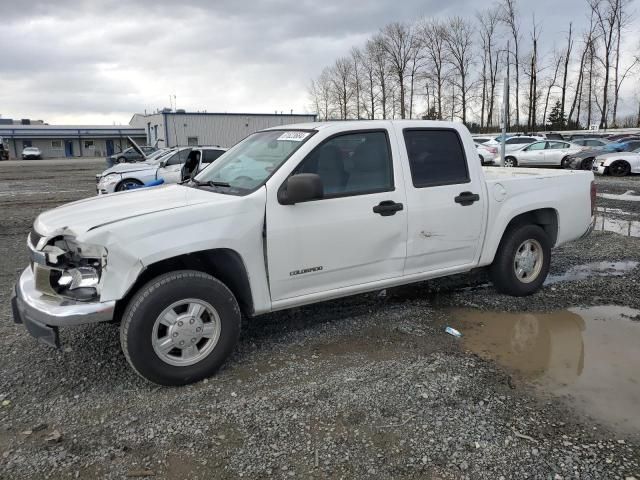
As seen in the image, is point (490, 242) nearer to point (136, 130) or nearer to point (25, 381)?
point (25, 381)

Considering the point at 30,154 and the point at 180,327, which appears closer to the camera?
the point at 180,327

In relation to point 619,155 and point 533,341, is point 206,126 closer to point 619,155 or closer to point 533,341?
point 619,155

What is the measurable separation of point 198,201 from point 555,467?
2818 millimetres

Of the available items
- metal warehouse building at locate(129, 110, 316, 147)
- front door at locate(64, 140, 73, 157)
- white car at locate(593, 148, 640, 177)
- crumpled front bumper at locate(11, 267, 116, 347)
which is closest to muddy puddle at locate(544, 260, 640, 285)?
crumpled front bumper at locate(11, 267, 116, 347)

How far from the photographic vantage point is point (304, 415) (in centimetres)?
329

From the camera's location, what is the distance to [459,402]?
134 inches

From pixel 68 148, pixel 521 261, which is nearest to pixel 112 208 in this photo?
pixel 521 261

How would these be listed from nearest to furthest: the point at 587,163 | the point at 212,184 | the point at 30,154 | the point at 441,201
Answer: the point at 212,184, the point at 441,201, the point at 587,163, the point at 30,154

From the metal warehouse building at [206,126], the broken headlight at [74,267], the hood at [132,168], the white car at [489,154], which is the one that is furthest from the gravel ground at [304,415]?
the metal warehouse building at [206,126]

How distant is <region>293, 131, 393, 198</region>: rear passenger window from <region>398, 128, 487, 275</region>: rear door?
229 millimetres

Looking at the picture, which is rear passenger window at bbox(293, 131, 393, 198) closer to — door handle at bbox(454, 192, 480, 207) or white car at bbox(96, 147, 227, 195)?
door handle at bbox(454, 192, 480, 207)

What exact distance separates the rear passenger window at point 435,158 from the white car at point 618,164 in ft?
60.9

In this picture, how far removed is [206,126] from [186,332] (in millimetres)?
50153

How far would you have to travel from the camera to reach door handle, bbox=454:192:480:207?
4715 millimetres
